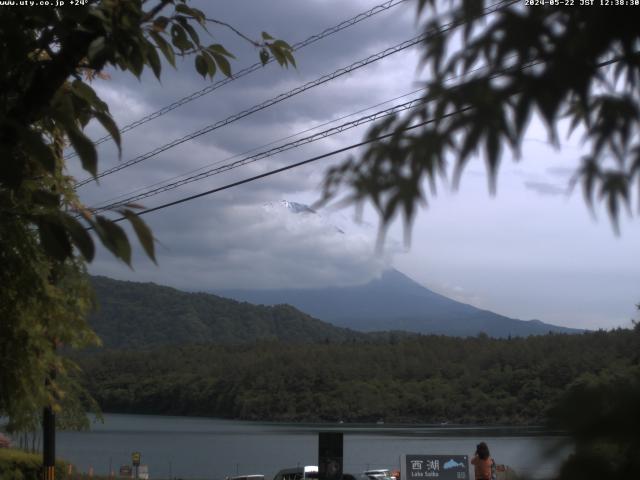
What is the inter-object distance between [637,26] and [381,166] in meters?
0.65

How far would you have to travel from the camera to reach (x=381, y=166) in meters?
1.97

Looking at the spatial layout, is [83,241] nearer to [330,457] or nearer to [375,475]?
[330,457]

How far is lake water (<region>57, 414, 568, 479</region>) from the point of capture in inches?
1789

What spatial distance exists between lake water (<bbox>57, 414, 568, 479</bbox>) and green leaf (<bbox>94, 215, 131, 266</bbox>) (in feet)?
93.6

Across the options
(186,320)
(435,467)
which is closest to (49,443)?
(435,467)

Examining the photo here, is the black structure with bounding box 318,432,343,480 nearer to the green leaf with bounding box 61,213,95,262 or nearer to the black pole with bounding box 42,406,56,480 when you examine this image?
the black pole with bounding box 42,406,56,480

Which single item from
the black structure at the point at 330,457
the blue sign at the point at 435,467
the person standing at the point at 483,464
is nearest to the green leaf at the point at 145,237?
the black structure at the point at 330,457

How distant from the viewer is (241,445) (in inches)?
2502

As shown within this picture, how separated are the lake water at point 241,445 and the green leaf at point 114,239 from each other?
28537 millimetres

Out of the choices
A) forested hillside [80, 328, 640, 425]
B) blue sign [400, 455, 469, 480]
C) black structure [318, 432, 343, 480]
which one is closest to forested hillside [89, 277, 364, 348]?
forested hillside [80, 328, 640, 425]

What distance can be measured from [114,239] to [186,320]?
126 m

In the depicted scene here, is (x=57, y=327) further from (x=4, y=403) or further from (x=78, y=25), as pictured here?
(x=78, y=25)

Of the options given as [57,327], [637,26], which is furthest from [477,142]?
[57,327]

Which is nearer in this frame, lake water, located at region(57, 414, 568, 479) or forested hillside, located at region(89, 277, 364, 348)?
lake water, located at region(57, 414, 568, 479)
